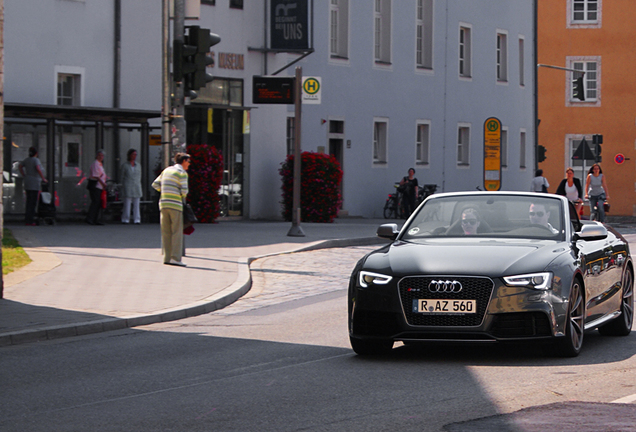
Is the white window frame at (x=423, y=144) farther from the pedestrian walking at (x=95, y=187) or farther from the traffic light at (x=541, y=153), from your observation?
the pedestrian walking at (x=95, y=187)

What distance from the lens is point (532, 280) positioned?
27.7ft

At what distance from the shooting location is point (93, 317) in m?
11.6

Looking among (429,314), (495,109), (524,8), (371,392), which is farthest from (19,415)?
(524,8)

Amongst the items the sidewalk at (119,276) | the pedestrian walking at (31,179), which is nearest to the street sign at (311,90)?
the sidewalk at (119,276)

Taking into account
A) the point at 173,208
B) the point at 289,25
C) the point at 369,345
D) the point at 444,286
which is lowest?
the point at 369,345

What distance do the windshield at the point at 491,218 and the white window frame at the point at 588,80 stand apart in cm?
4630

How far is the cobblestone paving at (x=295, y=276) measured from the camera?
14336mm

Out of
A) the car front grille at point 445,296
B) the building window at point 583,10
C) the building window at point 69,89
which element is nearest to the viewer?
the car front grille at point 445,296

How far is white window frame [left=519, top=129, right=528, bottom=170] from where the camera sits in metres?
49.0

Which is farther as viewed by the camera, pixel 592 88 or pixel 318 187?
pixel 592 88

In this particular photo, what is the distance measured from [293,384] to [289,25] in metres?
25.7

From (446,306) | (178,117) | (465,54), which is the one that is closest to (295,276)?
(178,117)

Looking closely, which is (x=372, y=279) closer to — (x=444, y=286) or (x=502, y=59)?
(x=444, y=286)

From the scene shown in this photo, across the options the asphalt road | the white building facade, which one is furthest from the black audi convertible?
the white building facade
